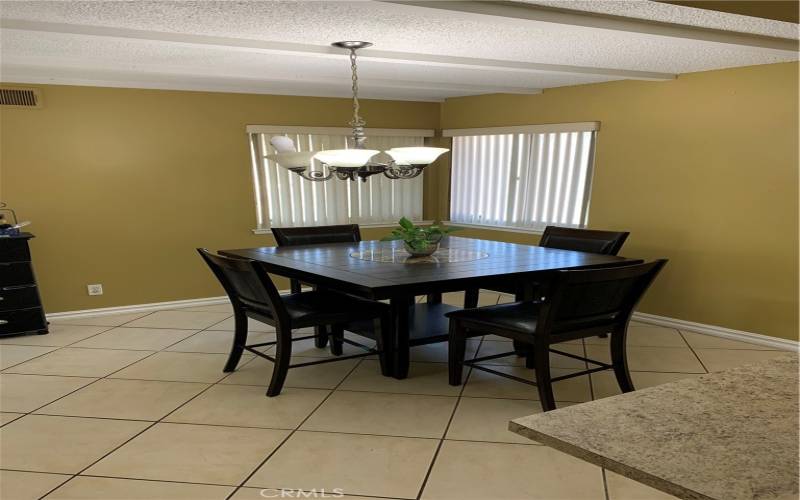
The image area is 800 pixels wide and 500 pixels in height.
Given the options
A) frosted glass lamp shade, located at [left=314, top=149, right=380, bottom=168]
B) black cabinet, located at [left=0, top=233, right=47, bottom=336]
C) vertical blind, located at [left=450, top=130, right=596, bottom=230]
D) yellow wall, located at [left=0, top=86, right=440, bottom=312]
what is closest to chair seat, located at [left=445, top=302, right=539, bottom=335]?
frosted glass lamp shade, located at [left=314, top=149, right=380, bottom=168]

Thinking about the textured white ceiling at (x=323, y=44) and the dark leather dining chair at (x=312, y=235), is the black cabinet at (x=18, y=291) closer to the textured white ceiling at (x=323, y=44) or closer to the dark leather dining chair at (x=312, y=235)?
the textured white ceiling at (x=323, y=44)

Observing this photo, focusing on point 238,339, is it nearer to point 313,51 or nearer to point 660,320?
point 313,51

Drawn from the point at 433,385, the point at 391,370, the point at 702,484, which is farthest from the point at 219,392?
the point at 702,484

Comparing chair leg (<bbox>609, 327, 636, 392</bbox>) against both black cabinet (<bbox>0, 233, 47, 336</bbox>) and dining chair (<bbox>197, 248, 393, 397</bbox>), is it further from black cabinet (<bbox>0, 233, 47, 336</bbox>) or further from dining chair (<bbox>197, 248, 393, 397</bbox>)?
black cabinet (<bbox>0, 233, 47, 336</bbox>)

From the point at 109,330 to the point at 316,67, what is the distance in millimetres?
2606

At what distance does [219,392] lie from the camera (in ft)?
10.5

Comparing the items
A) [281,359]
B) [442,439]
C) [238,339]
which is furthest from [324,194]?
[442,439]

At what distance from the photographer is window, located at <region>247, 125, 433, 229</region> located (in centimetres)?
539

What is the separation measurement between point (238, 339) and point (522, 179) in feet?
10.4

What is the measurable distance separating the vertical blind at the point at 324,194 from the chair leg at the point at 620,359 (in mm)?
3288

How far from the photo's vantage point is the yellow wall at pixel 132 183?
15.0 feet

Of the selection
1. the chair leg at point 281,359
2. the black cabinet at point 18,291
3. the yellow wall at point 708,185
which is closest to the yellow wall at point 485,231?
the yellow wall at point 708,185

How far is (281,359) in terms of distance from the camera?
123 inches

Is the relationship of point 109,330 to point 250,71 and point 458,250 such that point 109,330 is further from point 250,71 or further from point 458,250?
point 458,250
